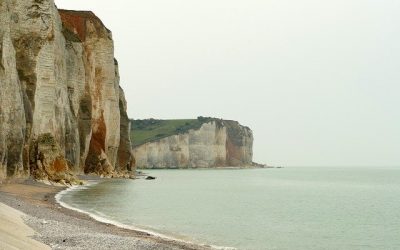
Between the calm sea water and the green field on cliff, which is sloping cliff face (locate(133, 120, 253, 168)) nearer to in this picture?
the green field on cliff

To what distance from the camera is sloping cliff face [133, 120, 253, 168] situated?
13350 cm

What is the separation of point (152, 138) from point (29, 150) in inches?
3829

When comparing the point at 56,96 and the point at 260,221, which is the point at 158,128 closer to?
the point at 56,96

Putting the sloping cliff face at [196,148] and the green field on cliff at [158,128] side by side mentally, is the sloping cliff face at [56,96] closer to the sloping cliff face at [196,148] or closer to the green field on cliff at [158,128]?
the sloping cliff face at [196,148]

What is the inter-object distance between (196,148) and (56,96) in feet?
312

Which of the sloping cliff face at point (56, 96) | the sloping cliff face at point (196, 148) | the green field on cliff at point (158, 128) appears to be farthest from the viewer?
the green field on cliff at point (158, 128)

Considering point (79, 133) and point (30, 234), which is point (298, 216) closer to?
point (30, 234)

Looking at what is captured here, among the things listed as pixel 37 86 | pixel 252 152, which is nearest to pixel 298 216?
pixel 37 86

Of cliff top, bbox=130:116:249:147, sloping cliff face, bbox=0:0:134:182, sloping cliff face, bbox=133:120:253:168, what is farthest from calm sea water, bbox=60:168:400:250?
cliff top, bbox=130:116:249:147

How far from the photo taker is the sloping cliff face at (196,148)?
134 meters

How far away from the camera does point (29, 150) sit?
38.0 m

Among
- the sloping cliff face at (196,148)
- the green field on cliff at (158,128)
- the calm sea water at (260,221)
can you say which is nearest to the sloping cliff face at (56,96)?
the calm sea water at (260,221)

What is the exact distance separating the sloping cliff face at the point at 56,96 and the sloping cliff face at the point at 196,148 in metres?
58.3

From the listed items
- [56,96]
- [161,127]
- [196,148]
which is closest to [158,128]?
[161,127]
